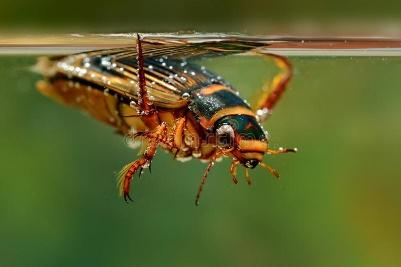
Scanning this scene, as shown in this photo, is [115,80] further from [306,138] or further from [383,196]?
[383,196]

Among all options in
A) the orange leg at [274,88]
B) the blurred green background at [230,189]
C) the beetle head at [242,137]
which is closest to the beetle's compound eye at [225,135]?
the beetle head at [242,137]

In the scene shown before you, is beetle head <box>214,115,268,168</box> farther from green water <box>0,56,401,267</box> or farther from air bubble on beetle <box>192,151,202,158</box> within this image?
green water <box>0,56,401,267</box>

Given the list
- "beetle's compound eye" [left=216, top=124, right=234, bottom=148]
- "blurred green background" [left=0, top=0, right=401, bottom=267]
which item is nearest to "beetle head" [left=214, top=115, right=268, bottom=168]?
"beetle's compound eye" [left=216, top=124, right=234, bottom=148]

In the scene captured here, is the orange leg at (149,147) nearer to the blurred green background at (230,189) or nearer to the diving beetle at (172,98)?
the diving beetle at (172,98)

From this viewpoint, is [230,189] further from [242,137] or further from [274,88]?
[242,137]

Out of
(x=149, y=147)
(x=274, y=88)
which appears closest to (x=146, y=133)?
(x=149, y=147)

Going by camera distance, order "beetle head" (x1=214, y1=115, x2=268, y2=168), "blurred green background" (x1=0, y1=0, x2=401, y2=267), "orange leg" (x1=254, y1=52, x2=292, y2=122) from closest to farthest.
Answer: "beetle head" (x1=214, y1=115, x2=268, y2=168) < "orange leg" (x1=254, y1=52, x2=292, y2=122) < "blurred green background" (x1=0, y1=0, x2=401, y2=267)
